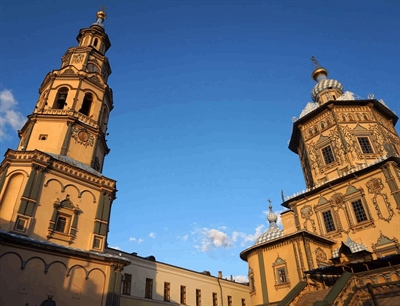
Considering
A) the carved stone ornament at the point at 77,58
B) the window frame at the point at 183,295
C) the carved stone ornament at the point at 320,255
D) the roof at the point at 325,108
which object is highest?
the carved stone ornament at the point at 77,58

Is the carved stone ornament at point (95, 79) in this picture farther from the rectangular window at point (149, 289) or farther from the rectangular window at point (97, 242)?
the rectangular window at point (149, 289)

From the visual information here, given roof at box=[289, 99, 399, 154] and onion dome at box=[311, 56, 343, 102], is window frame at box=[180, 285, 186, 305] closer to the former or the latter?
roof at box=[289, 99, 399, 154]

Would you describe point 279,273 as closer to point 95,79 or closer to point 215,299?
point 215,299

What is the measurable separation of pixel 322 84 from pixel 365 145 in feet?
29.5

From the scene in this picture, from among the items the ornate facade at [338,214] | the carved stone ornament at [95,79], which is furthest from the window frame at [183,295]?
the carved stone ornament at [95,79]

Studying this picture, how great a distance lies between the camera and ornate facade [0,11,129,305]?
48.3 feet

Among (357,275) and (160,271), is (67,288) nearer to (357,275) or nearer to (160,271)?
(160,271)

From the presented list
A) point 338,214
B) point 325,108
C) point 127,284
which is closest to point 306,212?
point 338,214

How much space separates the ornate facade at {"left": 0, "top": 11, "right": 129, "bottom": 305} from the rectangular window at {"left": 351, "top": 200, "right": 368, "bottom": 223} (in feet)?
51.6

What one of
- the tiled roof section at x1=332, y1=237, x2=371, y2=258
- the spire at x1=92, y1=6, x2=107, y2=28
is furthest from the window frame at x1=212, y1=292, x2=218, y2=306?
the spire at x1=92, y1=6, x2=107, y2=28

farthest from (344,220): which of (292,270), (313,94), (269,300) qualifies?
(313,94)

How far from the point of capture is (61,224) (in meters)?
17.3

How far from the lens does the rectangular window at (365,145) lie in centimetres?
2472

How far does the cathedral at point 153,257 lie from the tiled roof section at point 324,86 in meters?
0.14
